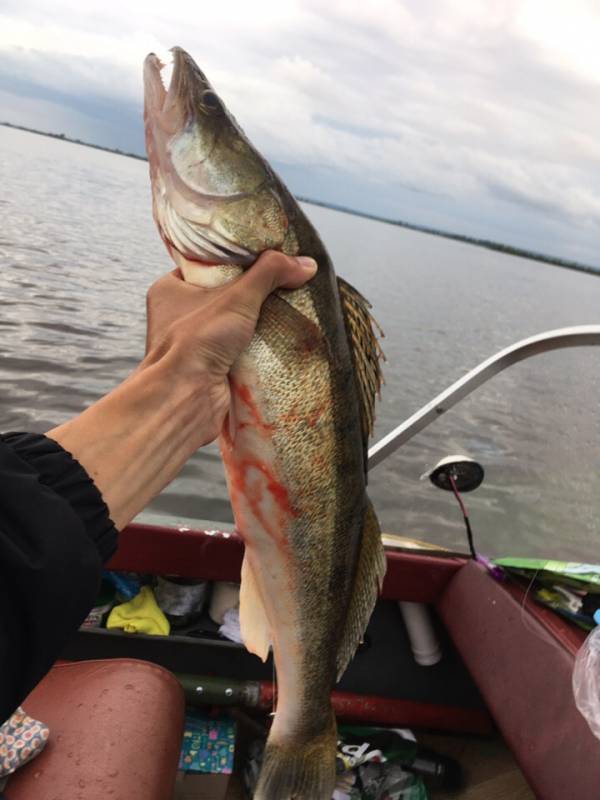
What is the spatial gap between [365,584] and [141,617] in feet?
6.36

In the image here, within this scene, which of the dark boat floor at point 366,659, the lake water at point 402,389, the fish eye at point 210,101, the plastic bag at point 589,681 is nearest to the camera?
the fish eye at point 210,101

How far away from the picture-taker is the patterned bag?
2211mm

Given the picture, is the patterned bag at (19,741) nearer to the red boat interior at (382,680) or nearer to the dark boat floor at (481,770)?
the red boat interior at (382,680)

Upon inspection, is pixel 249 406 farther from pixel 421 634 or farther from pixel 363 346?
pixel 421 634

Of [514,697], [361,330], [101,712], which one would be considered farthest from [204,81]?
[514,697]

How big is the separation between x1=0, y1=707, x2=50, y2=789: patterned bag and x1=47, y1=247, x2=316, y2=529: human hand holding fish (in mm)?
1187

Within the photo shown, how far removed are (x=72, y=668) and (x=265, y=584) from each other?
1.23 meters

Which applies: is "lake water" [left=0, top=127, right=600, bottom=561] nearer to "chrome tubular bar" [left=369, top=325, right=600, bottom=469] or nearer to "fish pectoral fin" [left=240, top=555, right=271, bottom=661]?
"chrome tubular bar" [left=369, top=325, right=600, bottom=469]

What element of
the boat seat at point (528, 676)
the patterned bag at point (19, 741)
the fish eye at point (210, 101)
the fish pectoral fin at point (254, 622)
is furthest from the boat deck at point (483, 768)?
the fish eye at point (210, 101)

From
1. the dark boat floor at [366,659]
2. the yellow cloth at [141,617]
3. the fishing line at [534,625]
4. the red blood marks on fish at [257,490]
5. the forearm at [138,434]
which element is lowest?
the dark boat floor at [366,659]

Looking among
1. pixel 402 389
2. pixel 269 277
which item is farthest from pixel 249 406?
pixel 402 389

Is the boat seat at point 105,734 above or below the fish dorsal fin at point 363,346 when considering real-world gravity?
below

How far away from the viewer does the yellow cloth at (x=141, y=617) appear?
3.62 meters

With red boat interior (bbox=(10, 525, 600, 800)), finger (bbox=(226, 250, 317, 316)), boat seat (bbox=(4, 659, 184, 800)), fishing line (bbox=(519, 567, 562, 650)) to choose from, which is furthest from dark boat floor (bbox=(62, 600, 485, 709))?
finger (bbox=(226, 250, 317, 316))
